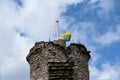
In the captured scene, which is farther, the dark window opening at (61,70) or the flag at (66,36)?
the flag at (66,36)

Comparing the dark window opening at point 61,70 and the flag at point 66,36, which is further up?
the flag at point 66,36

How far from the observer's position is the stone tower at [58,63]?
19.6 m

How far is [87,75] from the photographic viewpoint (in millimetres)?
20125

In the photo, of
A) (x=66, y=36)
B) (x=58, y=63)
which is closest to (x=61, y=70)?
(x=58, y=63)

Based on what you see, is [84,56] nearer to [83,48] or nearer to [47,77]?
[83,48]

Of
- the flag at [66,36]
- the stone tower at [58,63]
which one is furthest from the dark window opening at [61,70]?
the flag at [66,36]

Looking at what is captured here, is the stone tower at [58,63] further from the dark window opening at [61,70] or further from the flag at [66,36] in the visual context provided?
the flag at [66,36]

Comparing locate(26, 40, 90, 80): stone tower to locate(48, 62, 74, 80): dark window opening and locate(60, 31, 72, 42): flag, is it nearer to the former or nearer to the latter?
locate(48, 62, 74, 80): dark window opening

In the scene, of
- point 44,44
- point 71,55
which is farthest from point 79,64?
point 44,44

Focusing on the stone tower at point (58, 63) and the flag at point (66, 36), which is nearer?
the stone tower at point (58, 63)

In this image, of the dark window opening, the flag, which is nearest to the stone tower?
the dark window opening

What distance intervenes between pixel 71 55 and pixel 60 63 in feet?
2.38

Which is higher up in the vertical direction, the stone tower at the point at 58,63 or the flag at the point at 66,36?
the flag at the point at 66,36

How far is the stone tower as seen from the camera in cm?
1959
